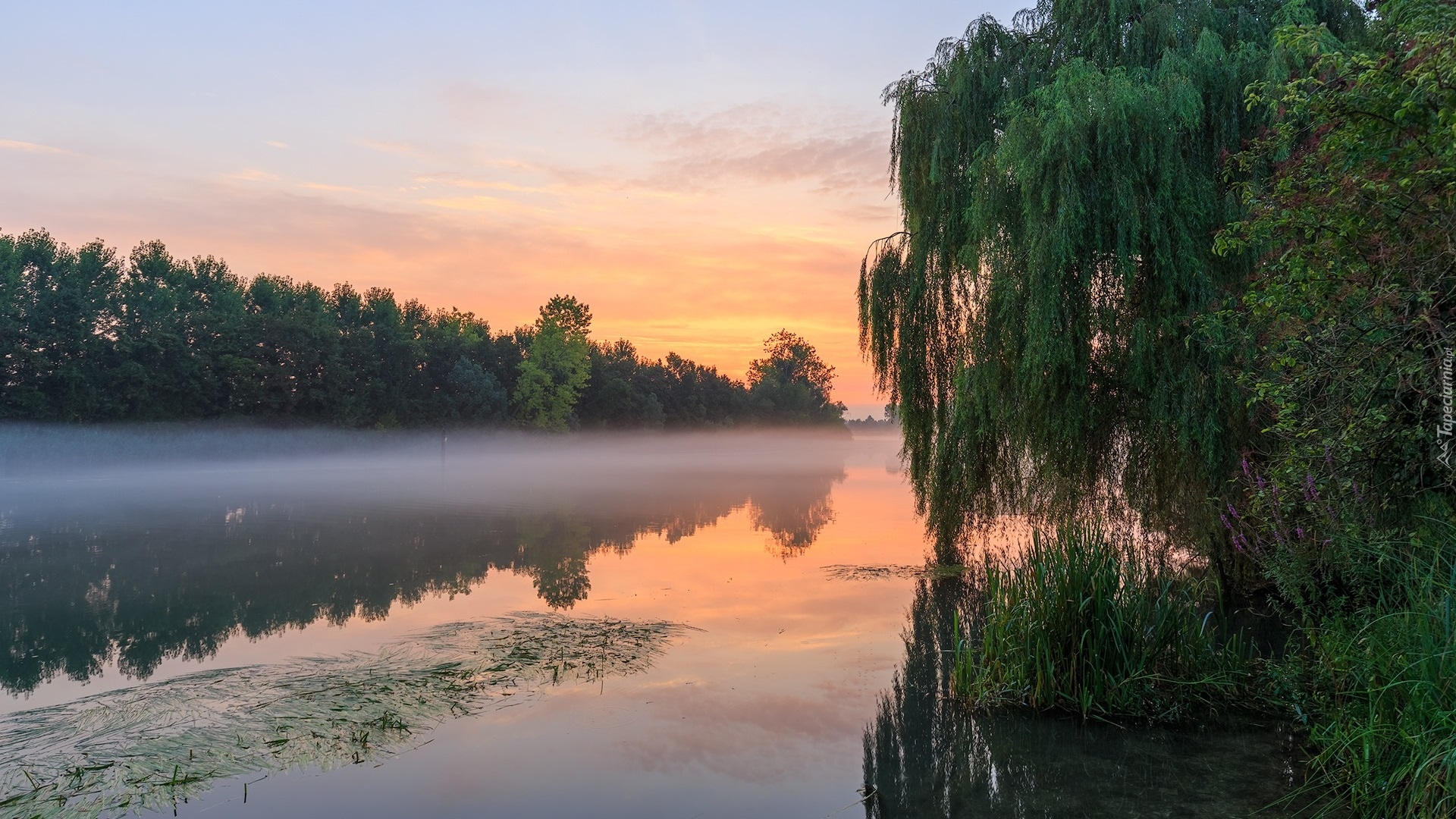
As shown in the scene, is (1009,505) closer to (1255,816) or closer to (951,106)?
(951,106)

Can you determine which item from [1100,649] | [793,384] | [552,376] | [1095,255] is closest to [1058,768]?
[1100,649]

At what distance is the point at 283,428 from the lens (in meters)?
56.3

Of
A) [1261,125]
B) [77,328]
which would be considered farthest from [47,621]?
[77,328]

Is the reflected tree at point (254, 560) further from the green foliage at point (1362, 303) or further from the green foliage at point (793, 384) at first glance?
the green foliage at point (793, 384)

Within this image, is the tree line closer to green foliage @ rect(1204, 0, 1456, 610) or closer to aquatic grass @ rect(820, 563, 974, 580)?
aquatic grass @ rect(820, 563, 974, 580)

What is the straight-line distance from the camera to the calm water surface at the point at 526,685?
19.3 ft

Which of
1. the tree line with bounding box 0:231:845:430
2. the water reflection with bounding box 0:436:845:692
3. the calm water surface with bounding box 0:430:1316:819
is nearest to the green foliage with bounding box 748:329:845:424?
the tree line with bounding box 0:231:845:430

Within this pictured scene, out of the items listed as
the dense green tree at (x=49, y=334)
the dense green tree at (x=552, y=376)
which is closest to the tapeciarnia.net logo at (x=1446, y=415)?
the dense green tree at (x=49, y=334)

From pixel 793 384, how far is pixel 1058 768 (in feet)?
371

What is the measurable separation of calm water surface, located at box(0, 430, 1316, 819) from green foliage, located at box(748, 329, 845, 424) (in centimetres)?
9330

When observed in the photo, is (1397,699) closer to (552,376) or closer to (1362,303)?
(1362,303)

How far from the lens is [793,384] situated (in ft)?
390

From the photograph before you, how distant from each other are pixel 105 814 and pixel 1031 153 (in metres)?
10.5

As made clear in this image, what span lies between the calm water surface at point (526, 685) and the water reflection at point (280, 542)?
0.10 meters
